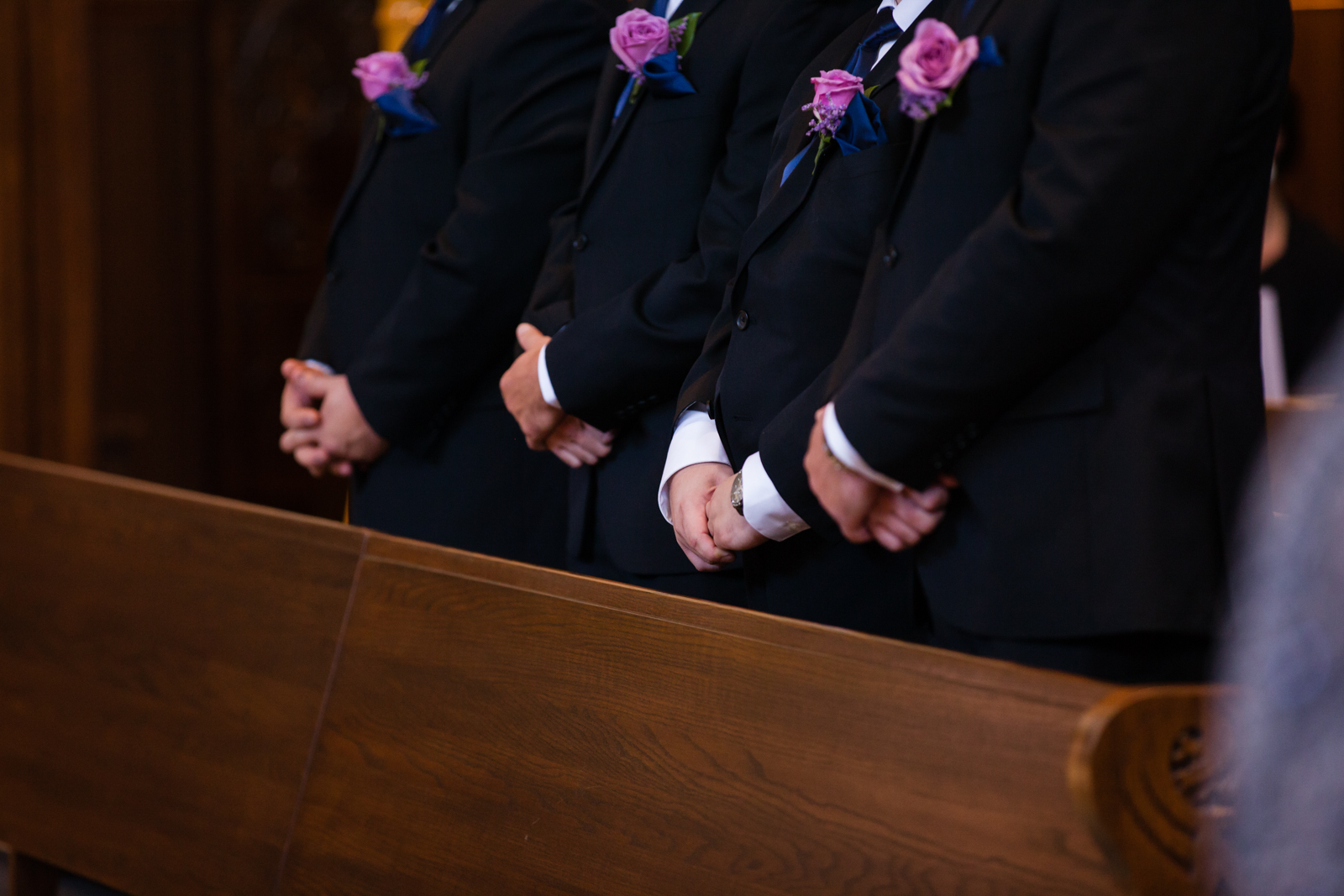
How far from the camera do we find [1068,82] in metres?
1.22

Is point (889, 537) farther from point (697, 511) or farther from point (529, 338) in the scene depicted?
point (529, 338)

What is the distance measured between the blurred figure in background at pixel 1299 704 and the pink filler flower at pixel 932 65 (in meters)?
0.50

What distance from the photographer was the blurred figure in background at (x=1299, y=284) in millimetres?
3693

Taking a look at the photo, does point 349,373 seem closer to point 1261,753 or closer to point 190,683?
point 190,683

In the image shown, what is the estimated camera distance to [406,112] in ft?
7.30

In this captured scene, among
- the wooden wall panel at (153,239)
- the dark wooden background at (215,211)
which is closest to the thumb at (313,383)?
the dark wooden background at (215,211)

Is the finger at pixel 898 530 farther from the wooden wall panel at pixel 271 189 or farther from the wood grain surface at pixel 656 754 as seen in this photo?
the wooden wall panel at pixel 271 189

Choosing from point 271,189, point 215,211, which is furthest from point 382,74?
point 215,211

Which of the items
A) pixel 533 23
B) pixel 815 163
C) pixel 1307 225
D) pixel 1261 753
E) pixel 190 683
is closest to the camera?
pixel 1261 753

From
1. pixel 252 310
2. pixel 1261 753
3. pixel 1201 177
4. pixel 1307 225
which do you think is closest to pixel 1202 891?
pixel 1261 753

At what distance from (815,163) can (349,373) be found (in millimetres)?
1033

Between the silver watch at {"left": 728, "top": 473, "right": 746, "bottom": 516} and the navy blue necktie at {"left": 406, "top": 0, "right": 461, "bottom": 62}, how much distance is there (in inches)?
48.6

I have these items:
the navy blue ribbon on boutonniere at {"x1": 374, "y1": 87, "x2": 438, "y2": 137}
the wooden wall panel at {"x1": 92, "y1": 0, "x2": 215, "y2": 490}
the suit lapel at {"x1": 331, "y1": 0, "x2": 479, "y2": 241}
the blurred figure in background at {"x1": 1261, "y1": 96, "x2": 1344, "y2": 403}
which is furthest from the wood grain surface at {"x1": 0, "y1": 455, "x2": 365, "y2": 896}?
the wooden wall panel at {"x1": 92, "y1": 0, "x2": 215, "y2": 490}

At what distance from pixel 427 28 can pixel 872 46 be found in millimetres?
1123
